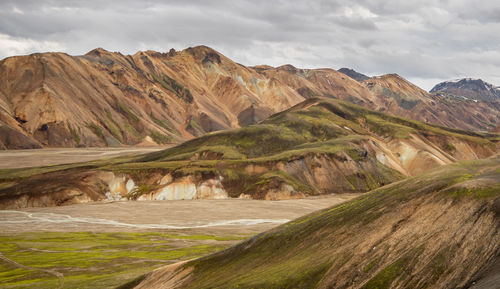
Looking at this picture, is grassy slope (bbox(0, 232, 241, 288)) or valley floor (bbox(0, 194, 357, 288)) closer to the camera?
grassy slope (bbox(0, 232, 241, 288))

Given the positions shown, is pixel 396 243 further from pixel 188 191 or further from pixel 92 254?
pixel 188 191

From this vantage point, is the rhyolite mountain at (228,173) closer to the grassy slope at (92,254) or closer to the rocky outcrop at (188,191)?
the rocky outcrop at (188,191)

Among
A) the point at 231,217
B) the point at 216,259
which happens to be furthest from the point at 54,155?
the point at 216,259

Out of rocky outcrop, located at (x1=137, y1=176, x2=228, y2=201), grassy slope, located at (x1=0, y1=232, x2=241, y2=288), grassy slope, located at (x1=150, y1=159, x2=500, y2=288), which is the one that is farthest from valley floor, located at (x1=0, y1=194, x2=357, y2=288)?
grassy slope, located at (x1=150, y1=159, x2=500, y2=288)

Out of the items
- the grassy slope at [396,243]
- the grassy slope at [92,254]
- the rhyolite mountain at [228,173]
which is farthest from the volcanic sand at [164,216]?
the grassy slope at [396,243]

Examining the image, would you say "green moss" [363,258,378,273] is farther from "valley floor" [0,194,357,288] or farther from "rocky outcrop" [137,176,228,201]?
"rocky outcrop" [137,176,228,201]

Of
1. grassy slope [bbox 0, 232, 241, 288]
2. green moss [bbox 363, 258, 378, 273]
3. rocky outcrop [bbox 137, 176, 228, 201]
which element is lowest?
grassy slope [bbox 0, 232, 241, 288]

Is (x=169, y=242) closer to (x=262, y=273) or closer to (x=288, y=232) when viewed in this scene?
(x=288, y=232)
